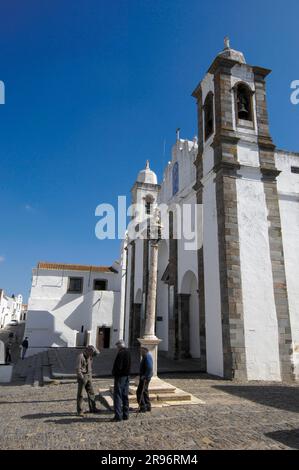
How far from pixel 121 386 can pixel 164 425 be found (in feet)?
3.20

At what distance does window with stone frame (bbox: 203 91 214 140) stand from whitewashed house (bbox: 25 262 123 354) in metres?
18.2

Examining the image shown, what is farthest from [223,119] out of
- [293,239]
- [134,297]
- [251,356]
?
[134,297]

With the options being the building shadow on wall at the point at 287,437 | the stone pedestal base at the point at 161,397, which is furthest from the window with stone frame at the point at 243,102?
the building shadow on wall at the point at 287,437

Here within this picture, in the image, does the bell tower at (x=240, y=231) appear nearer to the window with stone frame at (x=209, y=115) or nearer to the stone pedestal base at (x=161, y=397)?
the window with stone frame at (x=209, y=115)

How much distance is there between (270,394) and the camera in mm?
8008

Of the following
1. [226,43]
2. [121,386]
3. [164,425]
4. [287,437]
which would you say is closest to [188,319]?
[121,386]

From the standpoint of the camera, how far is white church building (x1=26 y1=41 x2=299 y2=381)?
10.2 m

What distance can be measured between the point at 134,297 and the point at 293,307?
39.9 feet

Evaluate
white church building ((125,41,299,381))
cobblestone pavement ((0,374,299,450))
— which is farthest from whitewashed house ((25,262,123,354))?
cobblestone pavement ((0,374,299,450))

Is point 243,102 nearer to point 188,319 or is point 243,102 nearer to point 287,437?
point 188,319

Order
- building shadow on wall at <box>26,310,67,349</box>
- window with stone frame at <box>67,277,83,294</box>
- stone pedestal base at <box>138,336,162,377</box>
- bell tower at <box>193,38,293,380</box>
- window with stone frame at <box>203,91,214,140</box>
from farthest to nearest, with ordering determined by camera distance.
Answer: window with stone frame at <box>67,277,83,294</box> < building shadow on wall at <box>26,310,67,349</box> < window with stone frame at <box>203,91,214,140</box> < bell tower at <box>193,38,293,380</box> < stone pedestal base at <box>138,336,162,377</box>

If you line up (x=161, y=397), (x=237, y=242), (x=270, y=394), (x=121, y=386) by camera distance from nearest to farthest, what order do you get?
(x=121, y=386), (x=161, y=397), (x=270, y=394), (x=237, y=242)

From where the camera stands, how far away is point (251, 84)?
13.3m

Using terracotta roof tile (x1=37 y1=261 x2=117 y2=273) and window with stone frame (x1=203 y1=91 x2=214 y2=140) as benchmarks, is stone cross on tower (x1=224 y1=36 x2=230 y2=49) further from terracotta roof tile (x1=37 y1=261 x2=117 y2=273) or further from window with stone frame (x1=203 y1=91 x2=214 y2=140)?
terracotta roof tile (x1=37 y1=261 x2=117 y2=273)
